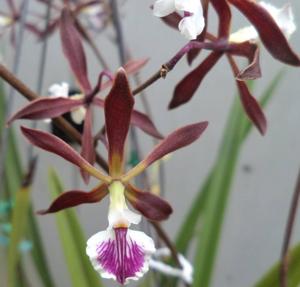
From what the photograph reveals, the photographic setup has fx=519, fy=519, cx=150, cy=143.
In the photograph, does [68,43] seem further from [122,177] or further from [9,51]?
[9,51]

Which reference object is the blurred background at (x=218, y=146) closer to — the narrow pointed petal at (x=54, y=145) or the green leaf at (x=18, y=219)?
the green leaf at (x=18, y=219)

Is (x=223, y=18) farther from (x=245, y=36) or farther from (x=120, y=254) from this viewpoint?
(x=120, y=254)

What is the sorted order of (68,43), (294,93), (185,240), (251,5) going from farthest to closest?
(294,93) < (185,240) < (68,43) < (251,5)

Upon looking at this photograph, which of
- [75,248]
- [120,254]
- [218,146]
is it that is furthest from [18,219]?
[218,146]

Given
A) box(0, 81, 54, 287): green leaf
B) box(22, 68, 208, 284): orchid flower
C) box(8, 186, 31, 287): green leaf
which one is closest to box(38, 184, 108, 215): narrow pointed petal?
box(22, 68, 208, 284): orchid flower

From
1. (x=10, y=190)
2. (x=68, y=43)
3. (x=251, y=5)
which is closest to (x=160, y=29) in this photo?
(x=10, y=190)

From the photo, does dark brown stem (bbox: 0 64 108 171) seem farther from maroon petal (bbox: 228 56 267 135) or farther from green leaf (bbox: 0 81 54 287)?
green leaf (bbox: 0 81 54 287)
